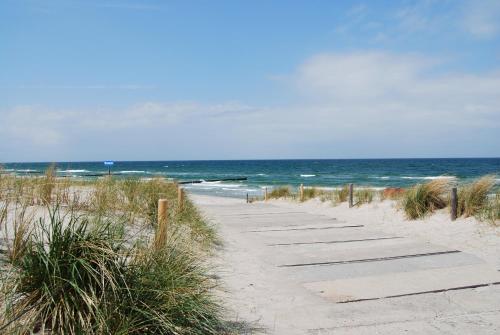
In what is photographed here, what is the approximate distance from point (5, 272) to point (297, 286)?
3452 mm

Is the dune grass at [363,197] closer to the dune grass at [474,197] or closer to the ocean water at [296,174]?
the ocean water at [296,174]

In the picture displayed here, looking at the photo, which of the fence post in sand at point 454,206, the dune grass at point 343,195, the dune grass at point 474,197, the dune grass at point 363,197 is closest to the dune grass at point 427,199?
the dune grass at point 474,197

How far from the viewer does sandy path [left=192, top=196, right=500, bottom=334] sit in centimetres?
431

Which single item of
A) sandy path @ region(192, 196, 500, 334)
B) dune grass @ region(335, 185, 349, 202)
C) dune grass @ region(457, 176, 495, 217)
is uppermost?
dune grass @ region(457, 176, 495, 217)

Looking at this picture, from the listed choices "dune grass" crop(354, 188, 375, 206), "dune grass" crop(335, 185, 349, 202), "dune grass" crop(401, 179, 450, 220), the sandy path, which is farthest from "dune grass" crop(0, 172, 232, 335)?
"dune grass" crop(335, 185, 349, 202)

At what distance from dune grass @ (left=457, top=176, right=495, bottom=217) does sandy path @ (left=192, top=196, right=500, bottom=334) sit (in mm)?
456

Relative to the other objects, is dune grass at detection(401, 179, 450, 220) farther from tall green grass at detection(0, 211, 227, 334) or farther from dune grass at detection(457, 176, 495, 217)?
tall green grass at detection(0, 211, 227, 334)

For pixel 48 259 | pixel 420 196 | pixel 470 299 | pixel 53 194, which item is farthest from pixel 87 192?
pixel 420 196

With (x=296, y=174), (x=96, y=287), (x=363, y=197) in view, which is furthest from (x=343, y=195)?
(x=296, y=174)

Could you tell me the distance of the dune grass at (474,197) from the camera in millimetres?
9859

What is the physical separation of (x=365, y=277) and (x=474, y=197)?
17.8 feet

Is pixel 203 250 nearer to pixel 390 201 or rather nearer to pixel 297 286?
pixel 297 286

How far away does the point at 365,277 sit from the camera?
6000 mm

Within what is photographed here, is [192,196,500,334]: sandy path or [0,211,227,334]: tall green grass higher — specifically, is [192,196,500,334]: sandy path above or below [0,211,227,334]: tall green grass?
below
